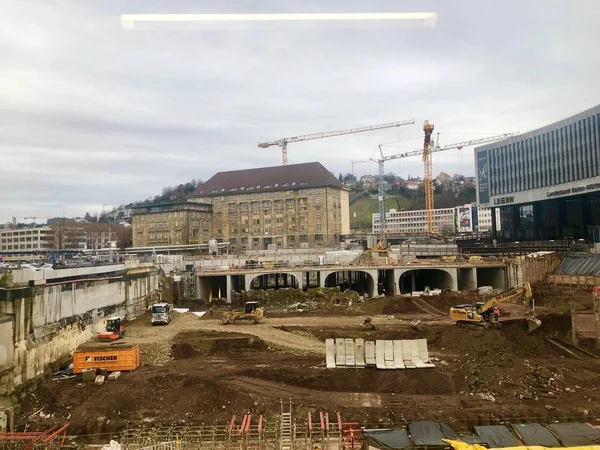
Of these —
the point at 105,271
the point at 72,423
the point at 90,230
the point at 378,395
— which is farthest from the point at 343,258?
the point at 90,230

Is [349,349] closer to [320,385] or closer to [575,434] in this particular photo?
[320,385]

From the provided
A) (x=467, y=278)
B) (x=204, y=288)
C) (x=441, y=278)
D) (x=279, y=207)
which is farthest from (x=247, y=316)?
(x=279, y=207)

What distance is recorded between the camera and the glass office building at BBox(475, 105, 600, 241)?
207 feet

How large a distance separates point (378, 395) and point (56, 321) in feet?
59.9

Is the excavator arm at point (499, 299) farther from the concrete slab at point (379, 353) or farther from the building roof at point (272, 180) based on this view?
the building roof at point (272, 180)

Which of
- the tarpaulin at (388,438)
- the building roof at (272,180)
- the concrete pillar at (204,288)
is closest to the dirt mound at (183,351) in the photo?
the tarpaulin at (388,438)

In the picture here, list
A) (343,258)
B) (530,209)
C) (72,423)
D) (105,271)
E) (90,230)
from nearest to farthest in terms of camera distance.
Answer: (72,423) → (105,271) → (343,258) → (530,209) → (90,230)

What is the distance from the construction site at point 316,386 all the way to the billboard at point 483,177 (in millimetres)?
56390

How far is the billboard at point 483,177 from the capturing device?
8231 cm

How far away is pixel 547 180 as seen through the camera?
70188 mm

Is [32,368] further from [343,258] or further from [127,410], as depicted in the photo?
[343,258]

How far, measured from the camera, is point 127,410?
18.1 m

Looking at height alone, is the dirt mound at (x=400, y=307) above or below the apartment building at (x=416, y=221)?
below

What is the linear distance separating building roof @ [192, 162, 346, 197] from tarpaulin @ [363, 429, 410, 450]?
79.8 meters
